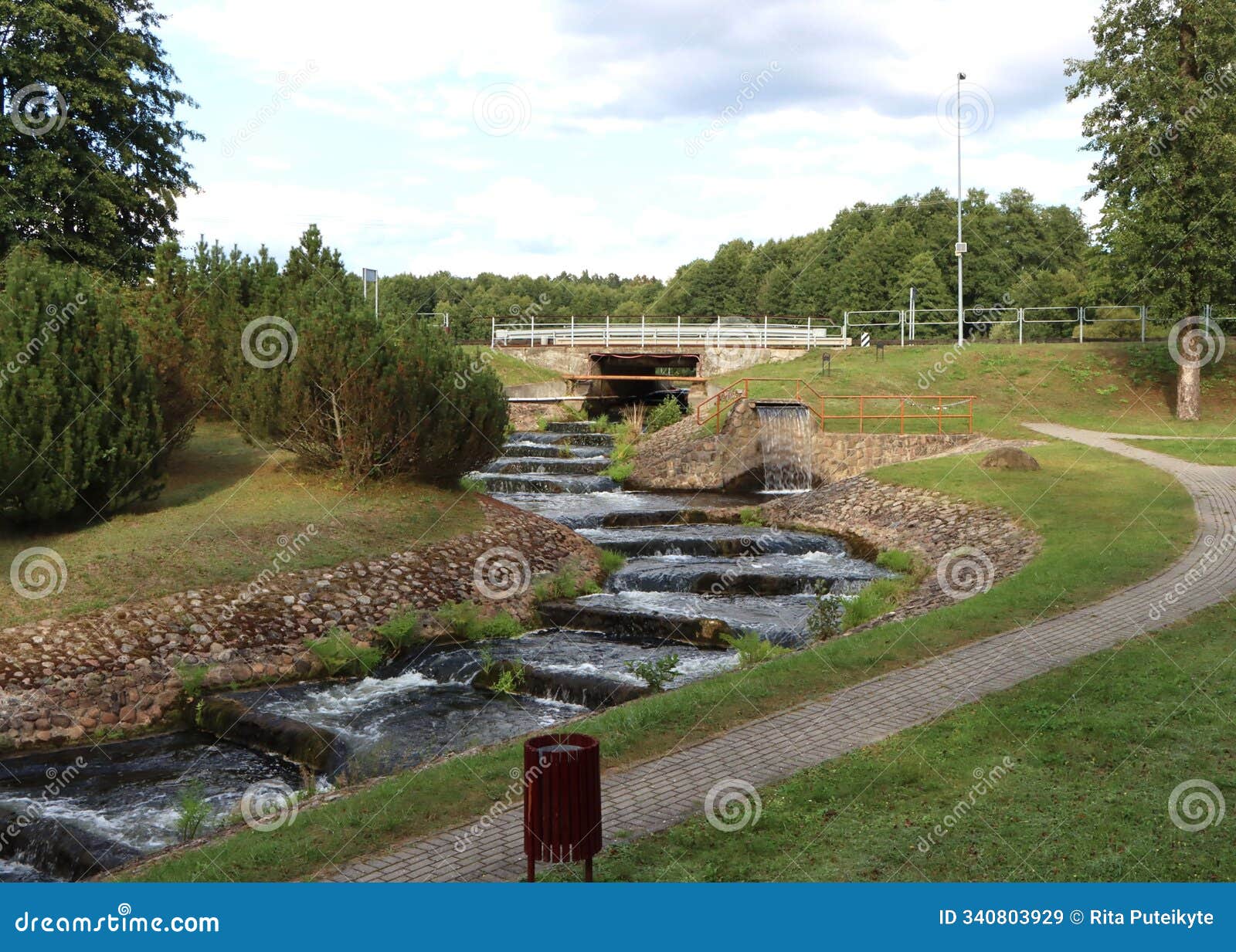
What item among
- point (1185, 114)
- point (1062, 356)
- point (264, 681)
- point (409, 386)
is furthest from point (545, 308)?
point (264, 681)

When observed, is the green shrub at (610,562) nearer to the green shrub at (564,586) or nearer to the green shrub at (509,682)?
the green shrub at (564,586)

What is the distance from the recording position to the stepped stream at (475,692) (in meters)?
10.4

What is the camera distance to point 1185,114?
109ft

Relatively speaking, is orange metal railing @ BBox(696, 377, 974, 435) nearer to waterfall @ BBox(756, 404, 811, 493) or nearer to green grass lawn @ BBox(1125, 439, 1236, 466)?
waterfall @ BBox(756, 404, 811, 493)

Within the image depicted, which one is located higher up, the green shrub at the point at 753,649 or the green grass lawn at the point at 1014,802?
the green grass lawn at the point at 1014,802

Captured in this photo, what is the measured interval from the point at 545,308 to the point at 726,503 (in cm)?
7250

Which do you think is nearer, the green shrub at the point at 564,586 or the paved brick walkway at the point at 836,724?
the paved brick walkway at the point at 836,724

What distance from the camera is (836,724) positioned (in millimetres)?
10078

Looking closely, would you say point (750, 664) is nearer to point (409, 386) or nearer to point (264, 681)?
point (264, 681)

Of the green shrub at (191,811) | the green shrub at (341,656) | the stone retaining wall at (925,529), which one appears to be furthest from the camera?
the stone retaining wall at (925,529)

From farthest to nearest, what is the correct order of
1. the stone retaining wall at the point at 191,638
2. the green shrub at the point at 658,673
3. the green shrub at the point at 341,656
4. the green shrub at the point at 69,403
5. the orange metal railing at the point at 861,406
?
the orange metal railing at the point at 861,406 < the green shrub at the point at 69,403 < the green shrub at the point at 341,656 < the green shrub at the point at 658,673 < the stone retaining wall at the point at 191,638

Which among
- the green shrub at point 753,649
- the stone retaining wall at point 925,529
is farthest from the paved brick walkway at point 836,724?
the stone retaining wall at point 925,529

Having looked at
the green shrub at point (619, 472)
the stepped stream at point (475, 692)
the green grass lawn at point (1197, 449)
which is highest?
the green grass lawn at point (1197, 449)

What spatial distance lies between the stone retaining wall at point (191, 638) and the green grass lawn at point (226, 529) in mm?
404
